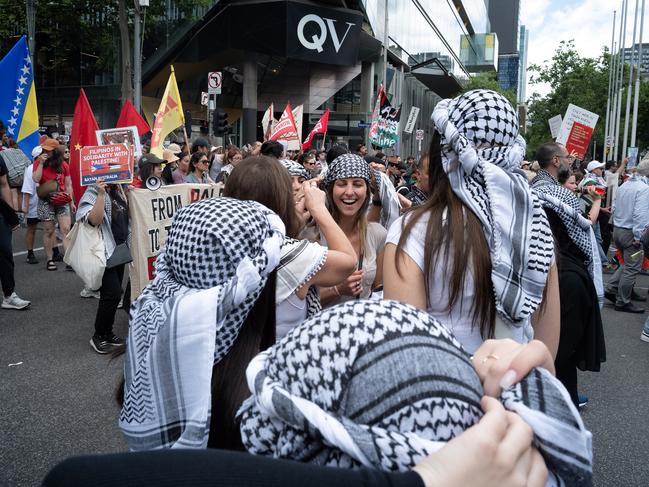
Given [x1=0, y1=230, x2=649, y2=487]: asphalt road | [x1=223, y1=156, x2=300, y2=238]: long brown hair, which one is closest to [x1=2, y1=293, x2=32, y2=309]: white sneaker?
[x1=0, y1=230, x2=649, y2=487]: asphalt road

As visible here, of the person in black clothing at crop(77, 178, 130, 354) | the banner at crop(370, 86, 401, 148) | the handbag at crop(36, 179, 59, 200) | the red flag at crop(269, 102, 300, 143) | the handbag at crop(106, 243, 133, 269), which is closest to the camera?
the person in black clothing at crop(77, 178, 130, 354)

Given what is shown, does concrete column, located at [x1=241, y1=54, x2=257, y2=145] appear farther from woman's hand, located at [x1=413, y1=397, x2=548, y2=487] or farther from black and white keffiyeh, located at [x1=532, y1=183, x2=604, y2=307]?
woman's hand, located at [x1=413, y1=397, x2=548, y2=487]

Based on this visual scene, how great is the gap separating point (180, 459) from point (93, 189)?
17.3 ft

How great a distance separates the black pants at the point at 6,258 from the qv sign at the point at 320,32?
23.2 meters

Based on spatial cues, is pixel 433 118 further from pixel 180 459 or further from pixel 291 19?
pixel 291 19

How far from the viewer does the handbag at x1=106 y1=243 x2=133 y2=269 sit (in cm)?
573

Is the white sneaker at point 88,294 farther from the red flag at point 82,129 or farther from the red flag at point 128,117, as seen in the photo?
the red flag at point 128,117

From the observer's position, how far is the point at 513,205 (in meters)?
1.82

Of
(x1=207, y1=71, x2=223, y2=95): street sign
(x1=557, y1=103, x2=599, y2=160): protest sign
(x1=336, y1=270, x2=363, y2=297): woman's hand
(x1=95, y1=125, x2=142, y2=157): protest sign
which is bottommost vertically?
(x1=336, y1=270, x2=363, y2=297): woman's hand

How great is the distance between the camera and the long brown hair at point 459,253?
5.96 ft

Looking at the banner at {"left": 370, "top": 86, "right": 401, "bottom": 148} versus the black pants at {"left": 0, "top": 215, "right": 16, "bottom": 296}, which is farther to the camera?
the banner at {"left": 370, "top": 86, "right": 401, "bottom": 148}

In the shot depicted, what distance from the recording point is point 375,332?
0.95 meters

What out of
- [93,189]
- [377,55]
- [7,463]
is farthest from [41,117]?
[7,463]

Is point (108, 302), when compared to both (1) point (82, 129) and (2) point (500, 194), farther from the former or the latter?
(2) point (500, 194)
